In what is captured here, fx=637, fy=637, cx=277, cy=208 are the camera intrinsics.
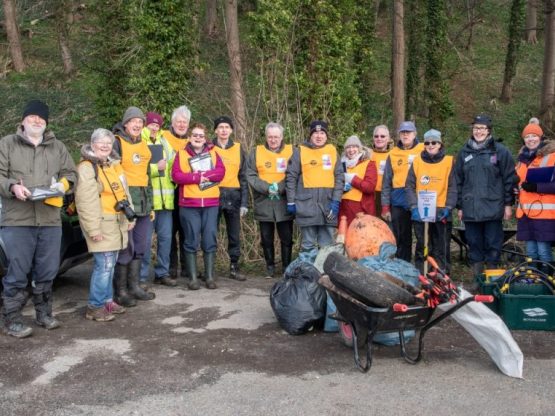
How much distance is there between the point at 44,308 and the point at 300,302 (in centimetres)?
240

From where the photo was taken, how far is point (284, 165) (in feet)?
25.1

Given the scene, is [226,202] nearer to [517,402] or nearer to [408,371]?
[408,371]

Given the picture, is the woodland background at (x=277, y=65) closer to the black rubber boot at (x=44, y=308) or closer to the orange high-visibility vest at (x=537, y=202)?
the black rubber boot at (x=44, y=308)

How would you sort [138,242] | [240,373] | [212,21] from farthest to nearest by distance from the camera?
1. [212,21]
2. [138,242]
3. [240,373]

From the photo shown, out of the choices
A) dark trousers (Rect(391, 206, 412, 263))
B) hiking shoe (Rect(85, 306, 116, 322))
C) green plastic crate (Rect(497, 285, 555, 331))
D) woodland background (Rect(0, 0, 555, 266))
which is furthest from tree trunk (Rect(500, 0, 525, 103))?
hiking shoe (Rect(85, 306, 116, 322))

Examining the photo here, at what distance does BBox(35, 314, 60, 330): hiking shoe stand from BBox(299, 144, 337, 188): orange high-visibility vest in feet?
10.3

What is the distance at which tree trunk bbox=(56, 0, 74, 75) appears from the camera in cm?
2223

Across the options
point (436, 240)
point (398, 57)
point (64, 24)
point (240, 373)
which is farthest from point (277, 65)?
point (64, 24)

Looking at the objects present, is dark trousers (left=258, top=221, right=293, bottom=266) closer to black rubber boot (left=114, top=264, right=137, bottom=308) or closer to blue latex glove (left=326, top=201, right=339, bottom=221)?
Answer: blue latex glove (left=326, top=201, right=339, bottom=221)

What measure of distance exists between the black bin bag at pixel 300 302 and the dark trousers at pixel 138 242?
5.54ft

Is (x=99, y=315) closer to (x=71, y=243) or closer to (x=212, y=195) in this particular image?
(x=71, y=243)

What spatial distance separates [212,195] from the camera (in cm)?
727

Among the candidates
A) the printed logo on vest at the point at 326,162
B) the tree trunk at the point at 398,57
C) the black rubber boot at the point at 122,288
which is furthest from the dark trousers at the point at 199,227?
the tree trunk at the point at 398,57

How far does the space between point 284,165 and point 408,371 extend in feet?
11.3
